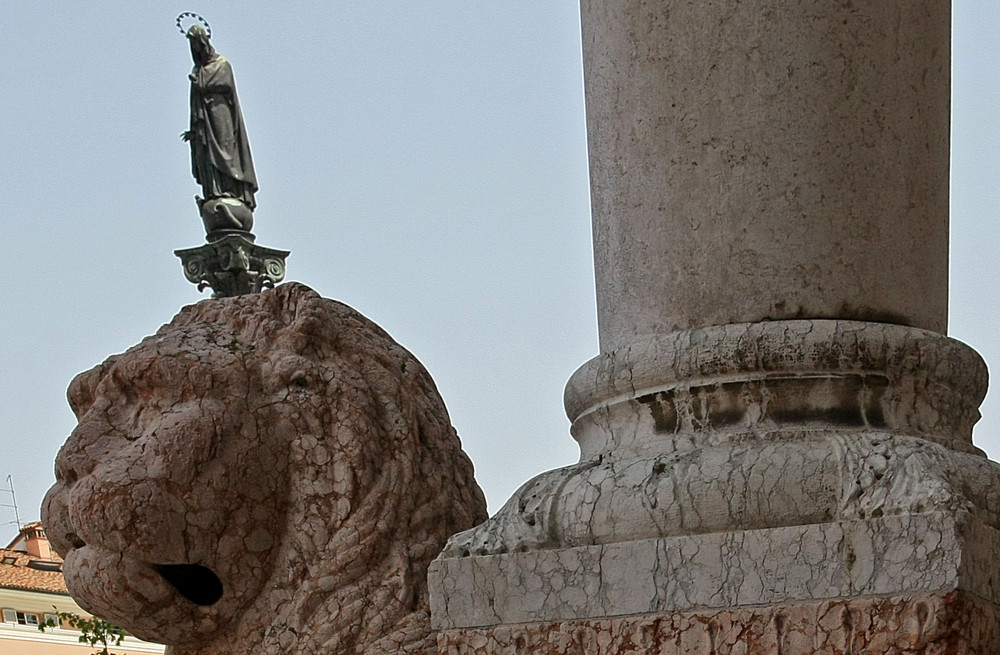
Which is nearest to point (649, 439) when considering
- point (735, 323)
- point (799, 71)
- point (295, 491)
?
point (735, 323)

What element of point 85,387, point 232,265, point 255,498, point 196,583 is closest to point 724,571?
point 255,498

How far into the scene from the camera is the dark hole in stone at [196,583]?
152 inches

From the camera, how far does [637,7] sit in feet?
11.1

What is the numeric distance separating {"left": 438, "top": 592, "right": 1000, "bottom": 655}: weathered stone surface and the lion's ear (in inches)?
50.2

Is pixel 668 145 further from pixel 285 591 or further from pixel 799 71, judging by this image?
pixel 285 591

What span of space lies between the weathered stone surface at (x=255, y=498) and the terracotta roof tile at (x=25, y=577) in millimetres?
20749

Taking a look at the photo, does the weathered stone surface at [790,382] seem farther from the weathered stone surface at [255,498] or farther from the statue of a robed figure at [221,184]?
the statue of a robed figure at [221,184]

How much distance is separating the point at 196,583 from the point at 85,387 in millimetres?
516

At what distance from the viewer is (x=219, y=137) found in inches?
689

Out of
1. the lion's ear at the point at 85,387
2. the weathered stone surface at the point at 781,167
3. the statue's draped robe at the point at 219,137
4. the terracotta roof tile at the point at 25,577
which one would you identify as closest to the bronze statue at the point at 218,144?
the statue's draped robe at the point at 219,137

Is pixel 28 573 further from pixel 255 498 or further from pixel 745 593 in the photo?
pixel 745 593

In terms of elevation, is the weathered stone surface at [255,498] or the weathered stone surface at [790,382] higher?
the weathered stone surface at [790,382]

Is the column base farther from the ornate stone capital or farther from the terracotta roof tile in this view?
the terracotta roof tile

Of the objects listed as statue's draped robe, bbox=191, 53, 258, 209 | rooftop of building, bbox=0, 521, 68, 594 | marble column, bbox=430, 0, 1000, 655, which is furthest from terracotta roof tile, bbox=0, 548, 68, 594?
marble column, bbox=430, 0, 1000, 655
